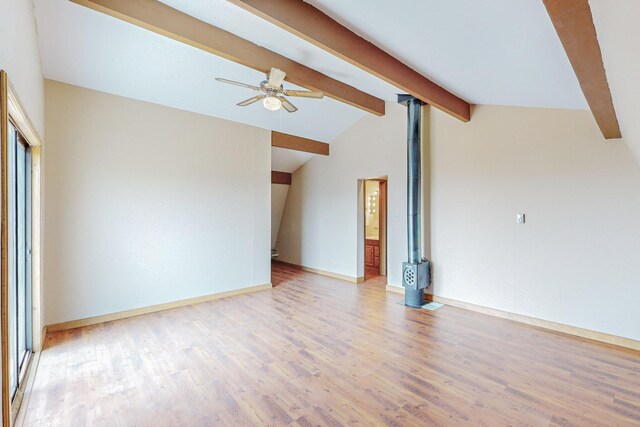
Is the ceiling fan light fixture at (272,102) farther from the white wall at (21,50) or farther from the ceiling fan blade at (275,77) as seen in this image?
the white wall at (21,50)

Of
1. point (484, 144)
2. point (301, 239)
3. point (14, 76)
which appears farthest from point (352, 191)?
point (14, 76)

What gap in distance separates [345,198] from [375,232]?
2.10 metres

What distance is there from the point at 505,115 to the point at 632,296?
2.42 metres

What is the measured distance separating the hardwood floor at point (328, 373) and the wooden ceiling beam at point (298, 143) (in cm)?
318

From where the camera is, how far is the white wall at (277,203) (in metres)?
7.30

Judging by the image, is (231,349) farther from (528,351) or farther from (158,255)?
(528,351)

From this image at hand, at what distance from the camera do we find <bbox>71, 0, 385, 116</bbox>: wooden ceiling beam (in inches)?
92.5

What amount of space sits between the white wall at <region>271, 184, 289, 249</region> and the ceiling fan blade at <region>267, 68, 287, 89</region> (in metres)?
4.21

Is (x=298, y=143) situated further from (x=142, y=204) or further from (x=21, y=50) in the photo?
(x=21, y=50)

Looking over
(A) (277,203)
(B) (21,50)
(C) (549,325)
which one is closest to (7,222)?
(B) (21,50)

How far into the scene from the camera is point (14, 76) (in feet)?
5.74

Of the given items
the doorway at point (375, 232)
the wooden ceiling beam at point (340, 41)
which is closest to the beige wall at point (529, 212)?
the wooden ceiling beam at point (340, 41)

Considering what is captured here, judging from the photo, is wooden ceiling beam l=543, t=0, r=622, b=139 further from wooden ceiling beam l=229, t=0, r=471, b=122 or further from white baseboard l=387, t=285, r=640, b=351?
white baseboard l=387, t=285, r=640, b=351

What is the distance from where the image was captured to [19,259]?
253 centimetres
